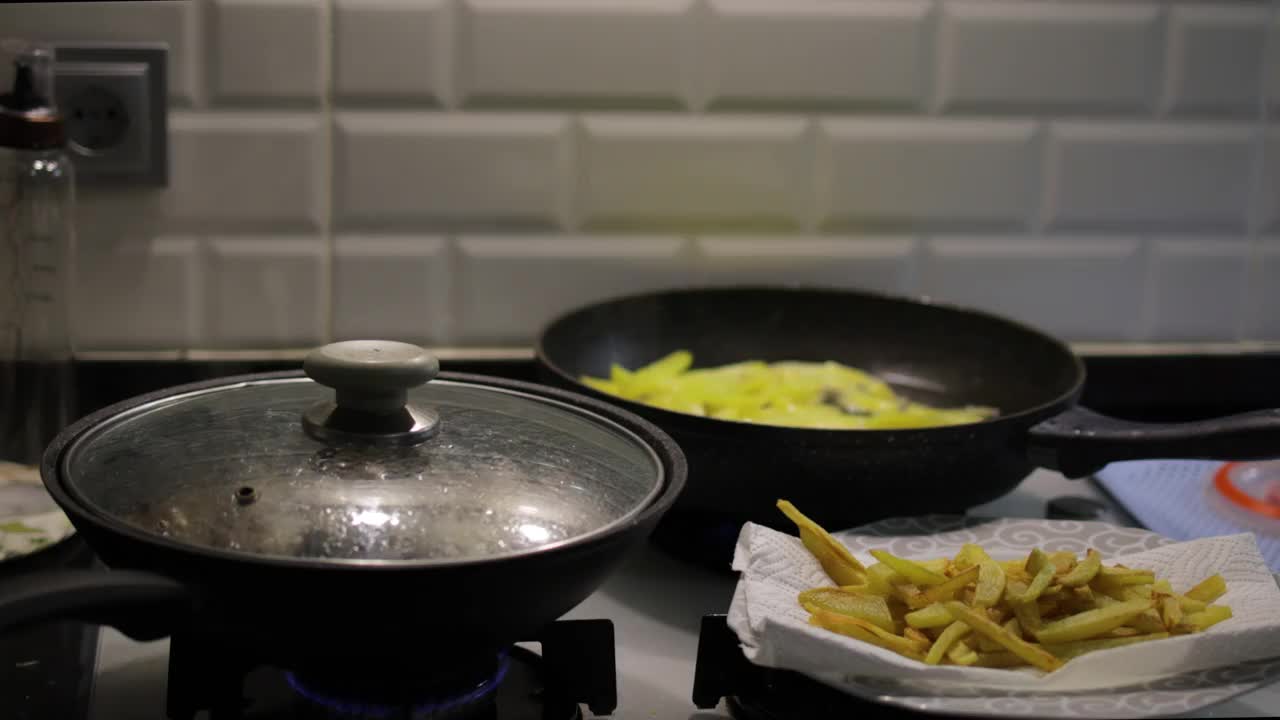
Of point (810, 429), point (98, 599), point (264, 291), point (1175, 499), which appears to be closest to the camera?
point (98, 599)

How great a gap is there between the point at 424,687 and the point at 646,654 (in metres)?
0.24

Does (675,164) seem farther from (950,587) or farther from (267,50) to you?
(950,587)

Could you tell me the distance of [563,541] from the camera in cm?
60

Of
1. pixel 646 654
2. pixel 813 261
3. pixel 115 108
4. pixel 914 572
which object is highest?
pixel 115 108

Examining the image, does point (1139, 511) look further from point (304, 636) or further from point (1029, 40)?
point (304, 636)

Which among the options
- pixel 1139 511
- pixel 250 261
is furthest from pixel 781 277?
pixel 250 261

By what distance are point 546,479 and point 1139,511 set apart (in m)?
0.63

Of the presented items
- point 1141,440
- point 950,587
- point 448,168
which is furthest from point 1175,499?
point 448,168

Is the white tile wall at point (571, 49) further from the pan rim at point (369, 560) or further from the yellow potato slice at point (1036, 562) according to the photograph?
the yellow potato slice at point (1036, 562)

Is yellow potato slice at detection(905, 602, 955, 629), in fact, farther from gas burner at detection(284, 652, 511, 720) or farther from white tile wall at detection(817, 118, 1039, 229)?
white tile wall at detection(817, 118, 1039, 229)

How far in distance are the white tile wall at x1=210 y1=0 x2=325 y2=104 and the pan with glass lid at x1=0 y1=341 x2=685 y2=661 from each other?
48 cm

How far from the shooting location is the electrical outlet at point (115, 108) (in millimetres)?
1143

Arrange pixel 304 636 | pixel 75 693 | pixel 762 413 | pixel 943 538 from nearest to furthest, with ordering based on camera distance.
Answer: pixel 304 636, pixel 75 693, pixel 943 538, pixel 762 413

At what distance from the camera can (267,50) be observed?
1.19 meters
